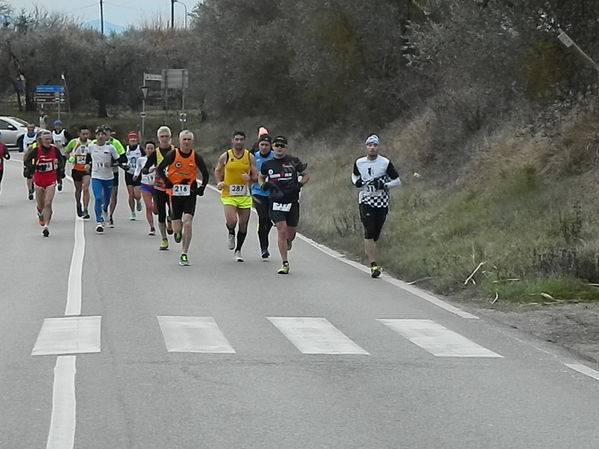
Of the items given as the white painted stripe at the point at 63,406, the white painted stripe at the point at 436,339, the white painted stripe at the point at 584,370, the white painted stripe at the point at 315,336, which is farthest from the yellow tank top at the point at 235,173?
the white painted stripe at the point at 584,370

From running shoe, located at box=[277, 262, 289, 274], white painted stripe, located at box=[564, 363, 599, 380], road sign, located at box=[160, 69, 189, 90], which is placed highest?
road sign, located at box=[160, 69, 189, 90]

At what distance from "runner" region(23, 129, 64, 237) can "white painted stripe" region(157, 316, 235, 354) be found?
934 centimetres

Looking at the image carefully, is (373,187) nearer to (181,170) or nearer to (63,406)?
(181,170)

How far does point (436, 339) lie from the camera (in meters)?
10.4

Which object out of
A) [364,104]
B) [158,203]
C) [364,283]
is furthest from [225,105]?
[364,283]

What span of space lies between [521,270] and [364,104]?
21.5 metres

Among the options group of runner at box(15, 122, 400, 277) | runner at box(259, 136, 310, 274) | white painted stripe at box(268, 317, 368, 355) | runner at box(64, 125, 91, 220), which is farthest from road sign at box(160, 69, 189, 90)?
white painted stripe at box(268, 317, 368, 355)

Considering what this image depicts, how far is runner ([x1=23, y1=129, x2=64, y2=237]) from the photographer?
1992cm

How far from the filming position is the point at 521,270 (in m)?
14.4

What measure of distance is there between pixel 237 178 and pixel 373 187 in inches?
84.0

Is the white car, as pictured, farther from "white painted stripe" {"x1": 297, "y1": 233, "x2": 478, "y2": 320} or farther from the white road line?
the white road line

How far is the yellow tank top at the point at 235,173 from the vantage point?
635 inches

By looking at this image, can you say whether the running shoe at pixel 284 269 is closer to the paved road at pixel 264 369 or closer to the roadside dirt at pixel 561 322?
the paved road at pixel 264 369

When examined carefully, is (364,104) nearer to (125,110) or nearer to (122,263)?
(122,263)
